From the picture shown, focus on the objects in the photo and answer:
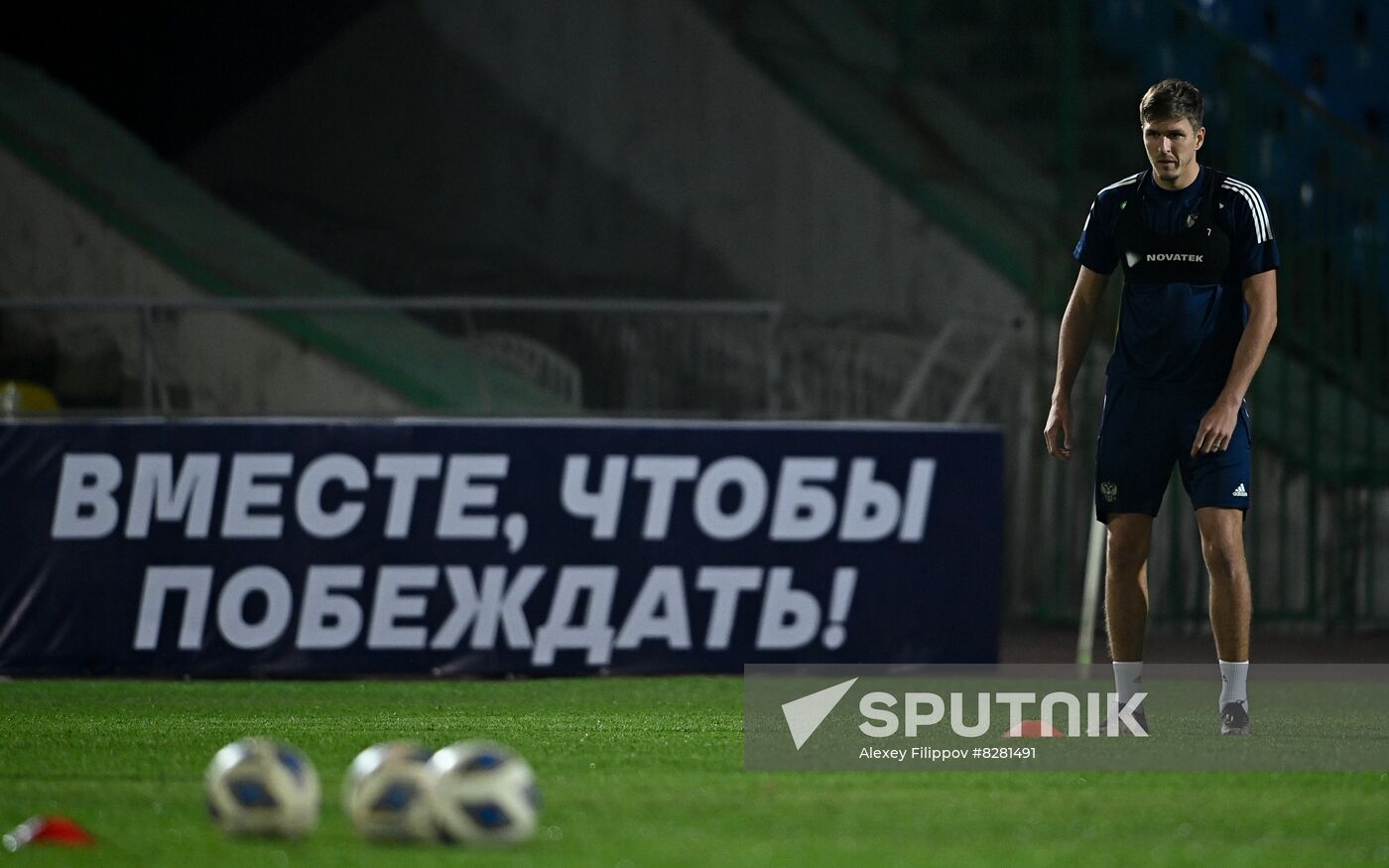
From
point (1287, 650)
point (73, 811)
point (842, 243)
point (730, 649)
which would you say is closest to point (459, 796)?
point (73, 811)

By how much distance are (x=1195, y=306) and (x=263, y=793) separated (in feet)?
11.0

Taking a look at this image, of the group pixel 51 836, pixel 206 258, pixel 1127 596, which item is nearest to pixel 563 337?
pixel 206 258

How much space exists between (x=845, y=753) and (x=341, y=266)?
1013cm

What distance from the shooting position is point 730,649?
30.1 feet

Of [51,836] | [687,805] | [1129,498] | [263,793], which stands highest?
[1129,498]

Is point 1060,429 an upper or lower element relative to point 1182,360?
lower

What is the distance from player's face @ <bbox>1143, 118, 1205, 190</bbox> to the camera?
5.95 m

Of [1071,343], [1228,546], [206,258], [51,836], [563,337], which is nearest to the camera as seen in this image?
[51,836]

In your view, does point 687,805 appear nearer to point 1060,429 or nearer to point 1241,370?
point 1060,429

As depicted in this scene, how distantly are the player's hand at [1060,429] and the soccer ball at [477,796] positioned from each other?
112 inches

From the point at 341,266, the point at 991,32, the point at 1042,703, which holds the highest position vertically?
the point at 991,32

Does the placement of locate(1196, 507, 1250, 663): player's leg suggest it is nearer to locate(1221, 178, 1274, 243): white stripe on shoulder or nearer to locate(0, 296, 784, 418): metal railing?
locate(1221, 178, 1274, 243): white stripe on shoulder

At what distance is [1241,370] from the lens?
5.95m

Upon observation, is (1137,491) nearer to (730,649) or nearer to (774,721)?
(774,721)
